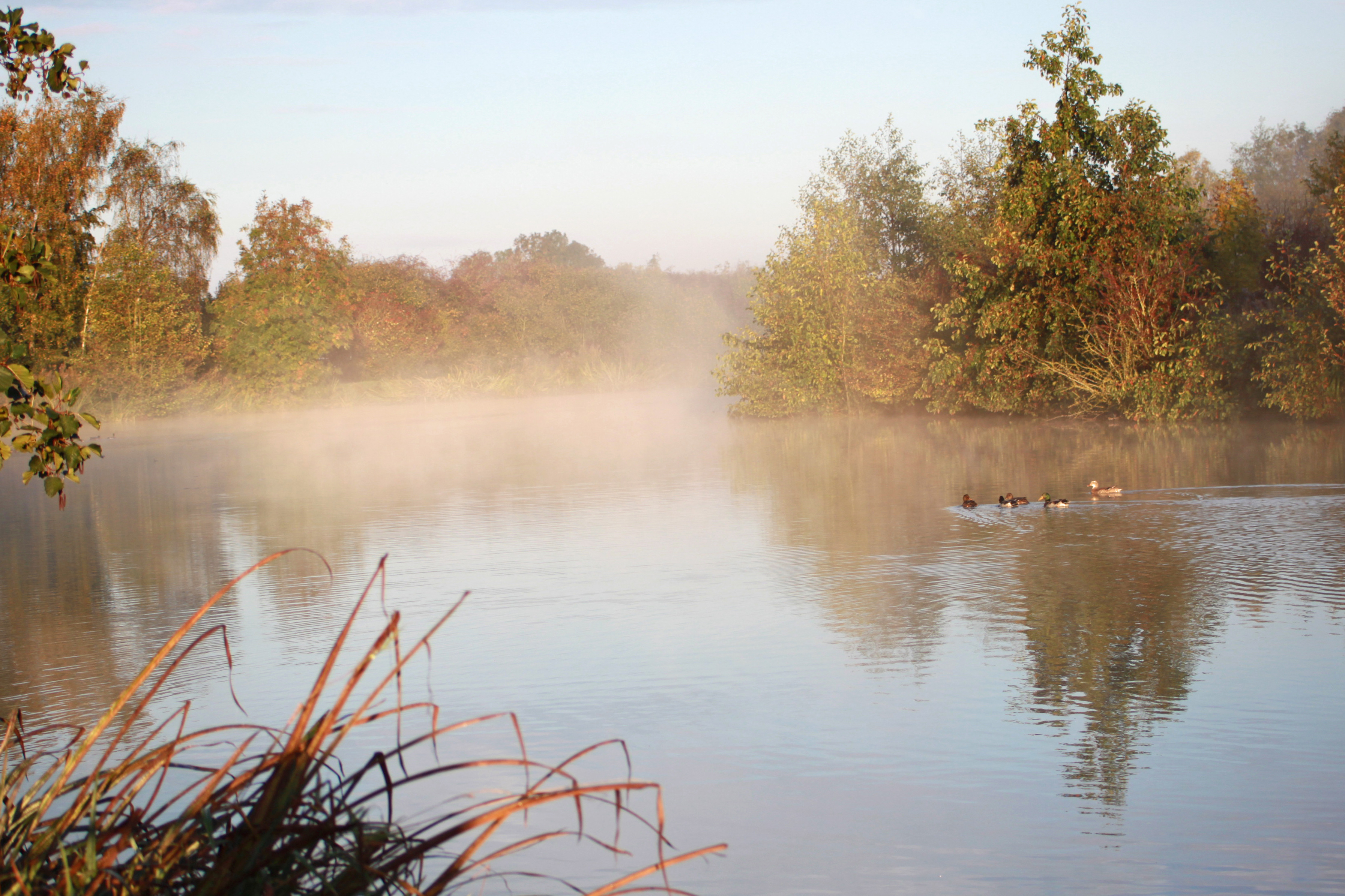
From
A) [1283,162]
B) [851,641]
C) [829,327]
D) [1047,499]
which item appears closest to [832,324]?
[829,327]

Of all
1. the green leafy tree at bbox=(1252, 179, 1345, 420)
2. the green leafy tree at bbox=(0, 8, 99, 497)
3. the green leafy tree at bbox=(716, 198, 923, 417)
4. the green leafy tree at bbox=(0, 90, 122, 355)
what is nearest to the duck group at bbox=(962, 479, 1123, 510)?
the green leafy tree at bbox=(1252, 179, 1345, 420)

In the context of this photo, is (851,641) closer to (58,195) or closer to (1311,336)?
(1311,336)

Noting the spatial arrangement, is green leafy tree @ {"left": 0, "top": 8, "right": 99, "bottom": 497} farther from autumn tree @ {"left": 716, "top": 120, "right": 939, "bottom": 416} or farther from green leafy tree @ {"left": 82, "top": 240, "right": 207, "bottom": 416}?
green leafy tree @ {"left": 82, "top": 240, "right": 207, "bottom": 416}

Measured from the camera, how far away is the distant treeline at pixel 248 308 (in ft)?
131

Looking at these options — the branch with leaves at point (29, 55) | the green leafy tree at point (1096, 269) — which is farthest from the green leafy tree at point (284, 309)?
the branch with leaves at point (29, 55)

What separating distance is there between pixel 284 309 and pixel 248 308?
1.49 meters

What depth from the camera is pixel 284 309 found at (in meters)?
48.8

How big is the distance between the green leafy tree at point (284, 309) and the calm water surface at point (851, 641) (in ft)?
103

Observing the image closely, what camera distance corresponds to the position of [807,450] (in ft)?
80.4

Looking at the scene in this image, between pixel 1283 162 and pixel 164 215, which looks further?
pixel 1283 162

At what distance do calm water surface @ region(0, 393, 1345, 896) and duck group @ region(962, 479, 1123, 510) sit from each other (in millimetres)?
259

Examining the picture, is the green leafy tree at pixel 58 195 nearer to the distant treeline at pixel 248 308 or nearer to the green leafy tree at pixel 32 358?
the distant treeline at pixel 248 308

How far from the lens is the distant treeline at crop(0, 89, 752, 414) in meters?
40.0

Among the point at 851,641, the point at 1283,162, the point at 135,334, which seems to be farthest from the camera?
the point at 1283,162
